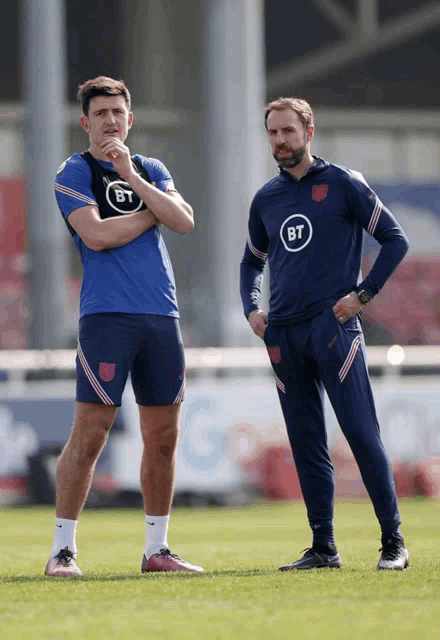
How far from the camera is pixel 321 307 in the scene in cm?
580

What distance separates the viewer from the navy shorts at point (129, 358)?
5758 millimetres

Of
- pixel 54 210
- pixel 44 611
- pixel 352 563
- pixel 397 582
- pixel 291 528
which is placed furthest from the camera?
pixel 54 210

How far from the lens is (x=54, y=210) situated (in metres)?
22.9

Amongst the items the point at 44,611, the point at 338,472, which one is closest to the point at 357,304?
the point at 44,611

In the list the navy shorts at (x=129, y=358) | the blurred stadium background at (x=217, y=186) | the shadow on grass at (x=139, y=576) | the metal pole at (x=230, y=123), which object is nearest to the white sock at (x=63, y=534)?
the shadow on grass at (x=139, y=576)

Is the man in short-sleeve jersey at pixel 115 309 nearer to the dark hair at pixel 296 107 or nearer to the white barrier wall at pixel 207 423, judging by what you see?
the dark hair at pixel 296 107

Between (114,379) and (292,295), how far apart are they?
807mm

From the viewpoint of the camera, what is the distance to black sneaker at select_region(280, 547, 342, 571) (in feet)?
19.4

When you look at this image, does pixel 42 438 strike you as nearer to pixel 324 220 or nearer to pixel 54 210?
pixel 324 220

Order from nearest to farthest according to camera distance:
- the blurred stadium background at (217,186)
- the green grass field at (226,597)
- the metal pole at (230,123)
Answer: the green grass field at (226,597) → the blurred stadium background at (217,186) → the metal pole at (230,123)

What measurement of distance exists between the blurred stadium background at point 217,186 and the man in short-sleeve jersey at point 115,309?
6.81m

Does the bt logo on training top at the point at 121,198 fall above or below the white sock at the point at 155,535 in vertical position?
above

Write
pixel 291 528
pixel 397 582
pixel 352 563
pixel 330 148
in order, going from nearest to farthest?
1. pixel 397 582
2. pixel 352 563
3. pixel 291 528
4. pixel 330 148

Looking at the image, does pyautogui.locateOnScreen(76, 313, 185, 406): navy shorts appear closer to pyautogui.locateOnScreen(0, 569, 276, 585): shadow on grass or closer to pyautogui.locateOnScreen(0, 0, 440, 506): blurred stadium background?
pyautogui.locateOnScreen(0, 569, 276, 585): shadow on grass
